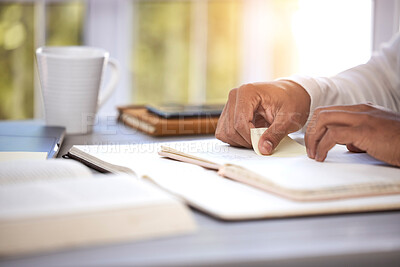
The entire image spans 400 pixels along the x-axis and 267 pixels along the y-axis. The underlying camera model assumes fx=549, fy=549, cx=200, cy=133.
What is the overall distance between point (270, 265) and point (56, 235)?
0.18m

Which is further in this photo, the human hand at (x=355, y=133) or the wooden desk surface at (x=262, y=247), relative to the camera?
the human hand at (x=355, y=133)

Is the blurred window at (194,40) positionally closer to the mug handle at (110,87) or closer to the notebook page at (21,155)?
the mug handle at (110,87)

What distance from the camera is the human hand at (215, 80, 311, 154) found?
975 millimetres

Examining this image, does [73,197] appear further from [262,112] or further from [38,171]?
[262,112]

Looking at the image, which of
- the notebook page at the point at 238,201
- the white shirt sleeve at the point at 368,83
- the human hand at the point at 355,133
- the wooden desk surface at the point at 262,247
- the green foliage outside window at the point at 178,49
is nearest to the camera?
the wooden desk surface at the point at 262,247

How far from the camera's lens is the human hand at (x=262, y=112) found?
3.20 ft

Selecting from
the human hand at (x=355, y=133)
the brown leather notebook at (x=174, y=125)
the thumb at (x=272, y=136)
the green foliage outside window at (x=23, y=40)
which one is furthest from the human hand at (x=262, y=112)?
the green foliage outside window at (x=23, y=40)

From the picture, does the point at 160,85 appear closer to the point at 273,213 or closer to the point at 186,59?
the point at 186,59

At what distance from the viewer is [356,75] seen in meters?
1.30

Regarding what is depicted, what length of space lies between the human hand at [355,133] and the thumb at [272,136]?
0.30 feet

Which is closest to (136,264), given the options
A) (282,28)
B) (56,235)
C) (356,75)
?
(56,235)

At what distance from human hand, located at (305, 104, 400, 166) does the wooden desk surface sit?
235 millimetres

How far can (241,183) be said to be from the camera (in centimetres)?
71

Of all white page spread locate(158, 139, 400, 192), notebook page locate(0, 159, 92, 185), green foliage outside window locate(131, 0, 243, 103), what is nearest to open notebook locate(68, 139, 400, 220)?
white page spread locate(158, 139, 400, 192)
